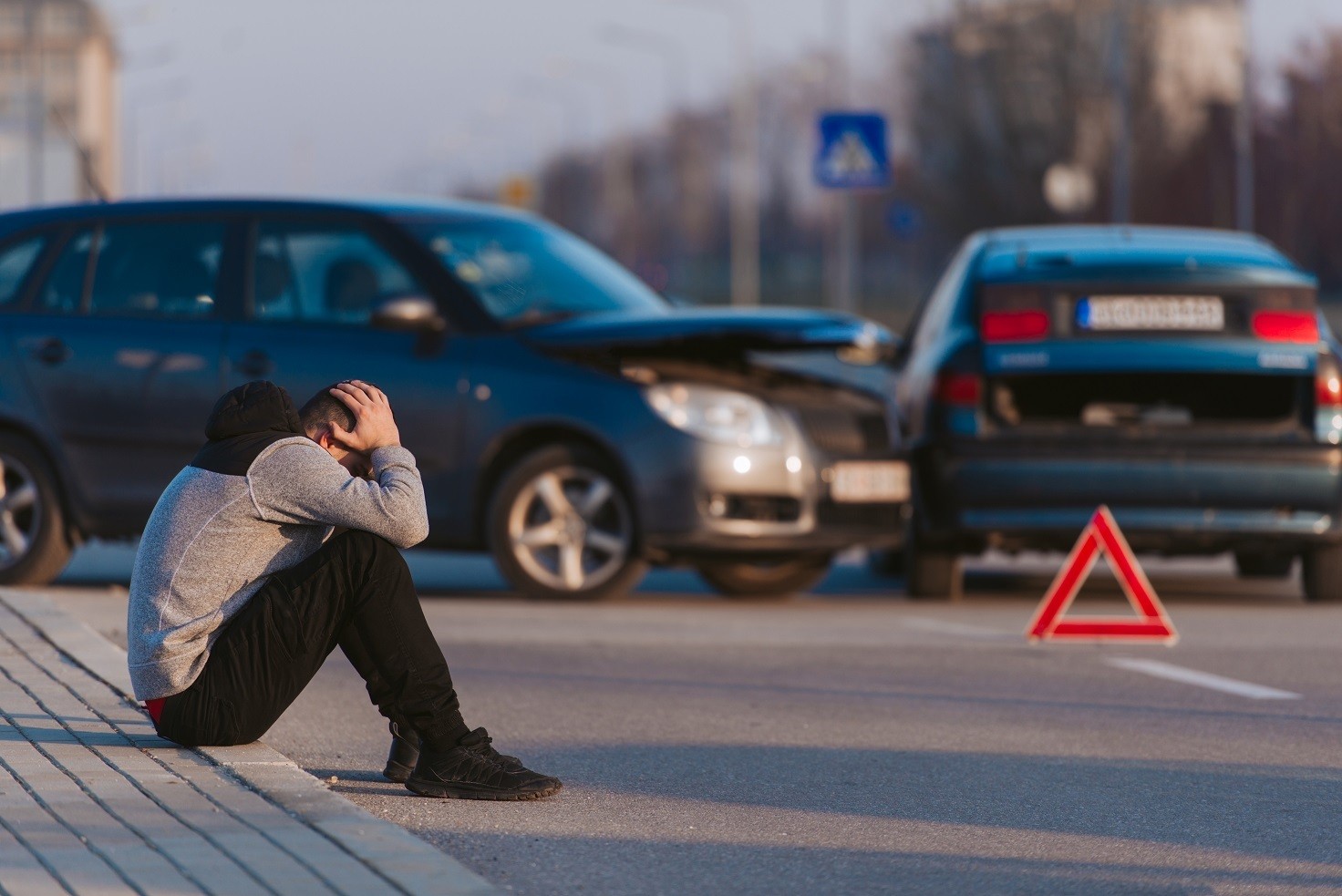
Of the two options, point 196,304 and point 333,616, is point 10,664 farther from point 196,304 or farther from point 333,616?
point 196,304

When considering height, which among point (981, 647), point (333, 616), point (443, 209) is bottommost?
point (981, 647)

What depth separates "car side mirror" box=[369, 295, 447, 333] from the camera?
34.1 ft

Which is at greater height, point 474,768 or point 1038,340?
point 1038,340

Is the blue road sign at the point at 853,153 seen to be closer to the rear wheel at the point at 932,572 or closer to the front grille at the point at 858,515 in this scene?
the rear wheel at the point at 932,572

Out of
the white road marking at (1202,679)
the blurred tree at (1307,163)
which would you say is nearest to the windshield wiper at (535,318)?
the white road marking at (1202,679)

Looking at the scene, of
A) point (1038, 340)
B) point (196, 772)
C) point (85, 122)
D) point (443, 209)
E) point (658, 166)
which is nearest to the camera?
point (196, 772)

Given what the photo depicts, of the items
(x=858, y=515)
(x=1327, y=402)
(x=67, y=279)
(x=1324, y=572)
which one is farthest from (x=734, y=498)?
(x=67, y=279)

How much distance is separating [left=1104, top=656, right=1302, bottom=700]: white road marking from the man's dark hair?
3.37m

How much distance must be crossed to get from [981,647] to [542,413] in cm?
232

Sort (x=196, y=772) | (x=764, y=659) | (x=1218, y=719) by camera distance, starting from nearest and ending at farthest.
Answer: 1. (x=196, y=772)
2. (x=1218, y=719)
3. (x=764, y=659)

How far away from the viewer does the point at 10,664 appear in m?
7.66

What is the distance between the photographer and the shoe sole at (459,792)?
5785 mm

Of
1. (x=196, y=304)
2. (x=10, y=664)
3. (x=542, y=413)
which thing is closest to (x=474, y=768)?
(x=10, y=664)

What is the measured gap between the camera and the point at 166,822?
5.16 m
